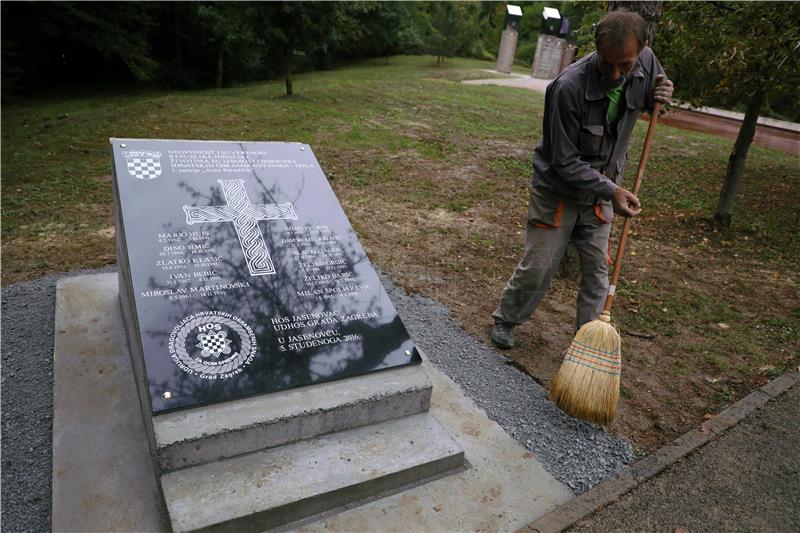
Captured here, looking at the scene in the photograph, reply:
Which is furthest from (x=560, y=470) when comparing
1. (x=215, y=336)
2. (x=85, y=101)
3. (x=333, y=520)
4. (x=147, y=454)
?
(x=85, y=101)

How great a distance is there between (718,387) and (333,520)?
268 centimetres

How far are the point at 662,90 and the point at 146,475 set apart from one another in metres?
3.33

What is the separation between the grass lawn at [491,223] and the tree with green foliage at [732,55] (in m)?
1.48

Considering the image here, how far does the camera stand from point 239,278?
287 cm

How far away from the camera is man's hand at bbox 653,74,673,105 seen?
3080 millimetres

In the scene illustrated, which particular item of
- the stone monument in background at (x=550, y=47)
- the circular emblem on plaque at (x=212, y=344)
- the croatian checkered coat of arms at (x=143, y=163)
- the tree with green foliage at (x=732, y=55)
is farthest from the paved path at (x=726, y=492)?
the stone monument in background at (x=550, y=47)

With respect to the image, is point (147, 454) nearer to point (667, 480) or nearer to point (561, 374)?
point (561, 374)

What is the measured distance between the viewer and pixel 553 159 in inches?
125

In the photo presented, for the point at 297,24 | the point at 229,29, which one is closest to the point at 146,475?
the point at 297,24

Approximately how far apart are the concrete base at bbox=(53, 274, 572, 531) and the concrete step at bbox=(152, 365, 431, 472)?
148 millimetres

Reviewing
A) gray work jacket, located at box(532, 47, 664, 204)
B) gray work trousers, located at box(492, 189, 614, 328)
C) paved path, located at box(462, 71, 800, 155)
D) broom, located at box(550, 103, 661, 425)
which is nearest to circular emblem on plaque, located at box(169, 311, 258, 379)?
broom, located at box(550, 103, 661, 425)

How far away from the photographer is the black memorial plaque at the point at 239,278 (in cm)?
256

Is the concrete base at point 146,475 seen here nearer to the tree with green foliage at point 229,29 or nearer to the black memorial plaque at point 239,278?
the black memorial plaque at point 239,278

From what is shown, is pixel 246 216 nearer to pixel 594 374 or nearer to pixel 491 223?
pixel 594 374
